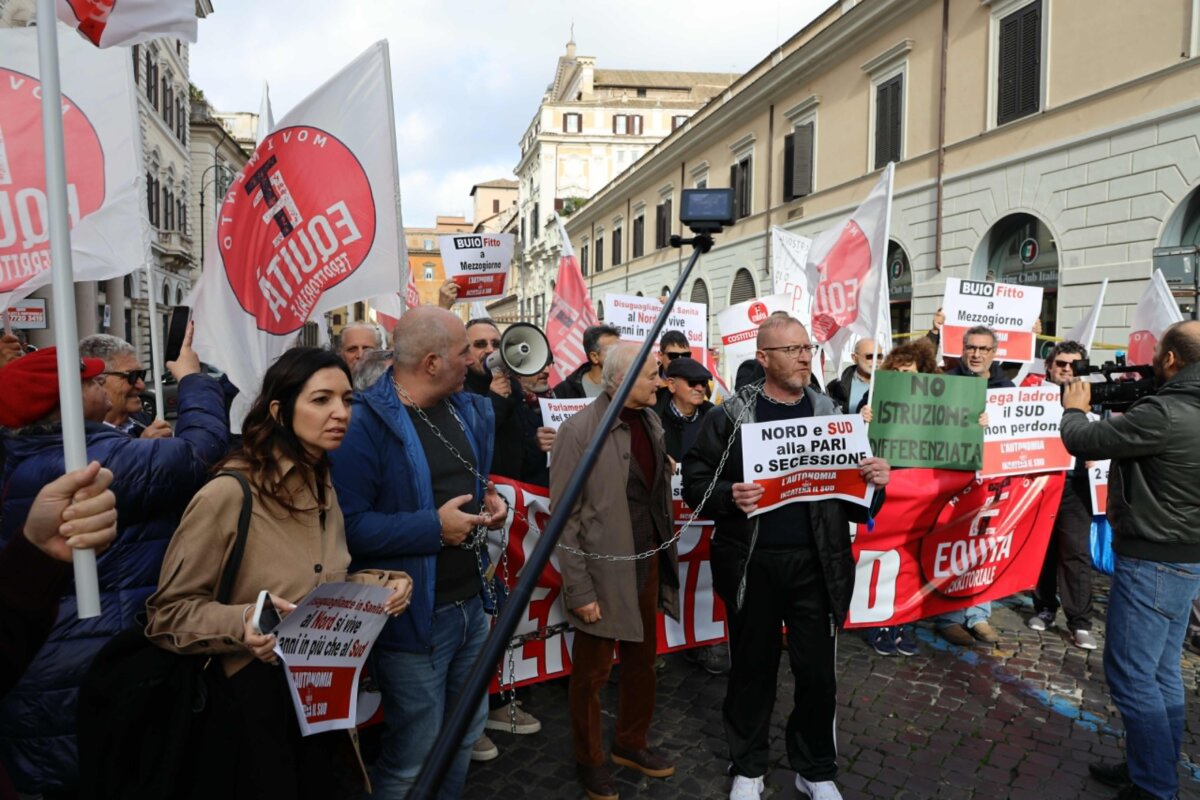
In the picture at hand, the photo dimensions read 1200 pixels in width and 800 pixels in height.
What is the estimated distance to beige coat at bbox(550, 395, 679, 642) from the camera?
10.7ft

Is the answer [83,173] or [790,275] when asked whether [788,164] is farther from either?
[83,173]

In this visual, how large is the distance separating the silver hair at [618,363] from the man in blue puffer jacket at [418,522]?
0.74m

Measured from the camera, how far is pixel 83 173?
3.73 metres

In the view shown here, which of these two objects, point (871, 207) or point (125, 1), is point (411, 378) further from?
point (871, 207)

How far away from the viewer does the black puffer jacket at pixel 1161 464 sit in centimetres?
306

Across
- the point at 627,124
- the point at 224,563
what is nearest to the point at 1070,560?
the point at 224,563

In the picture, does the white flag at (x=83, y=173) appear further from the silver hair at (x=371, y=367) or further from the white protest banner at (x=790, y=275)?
the white protest banner at (x=790, y=275)

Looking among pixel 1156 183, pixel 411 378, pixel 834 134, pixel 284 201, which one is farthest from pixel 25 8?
pixel 1156 183

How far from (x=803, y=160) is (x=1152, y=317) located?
15573mm

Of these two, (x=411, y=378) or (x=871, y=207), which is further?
(x=871, y=207)

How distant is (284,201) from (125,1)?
1012 mm

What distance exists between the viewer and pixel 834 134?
64.1 ft

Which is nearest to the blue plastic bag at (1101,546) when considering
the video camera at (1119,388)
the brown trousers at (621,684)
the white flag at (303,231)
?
the video camera at (1119,388)

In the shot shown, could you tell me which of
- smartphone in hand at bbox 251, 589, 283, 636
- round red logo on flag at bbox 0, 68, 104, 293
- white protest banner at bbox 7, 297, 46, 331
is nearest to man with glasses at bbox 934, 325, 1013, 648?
smartphone in hand at bbox 251, 589, 283, 636
